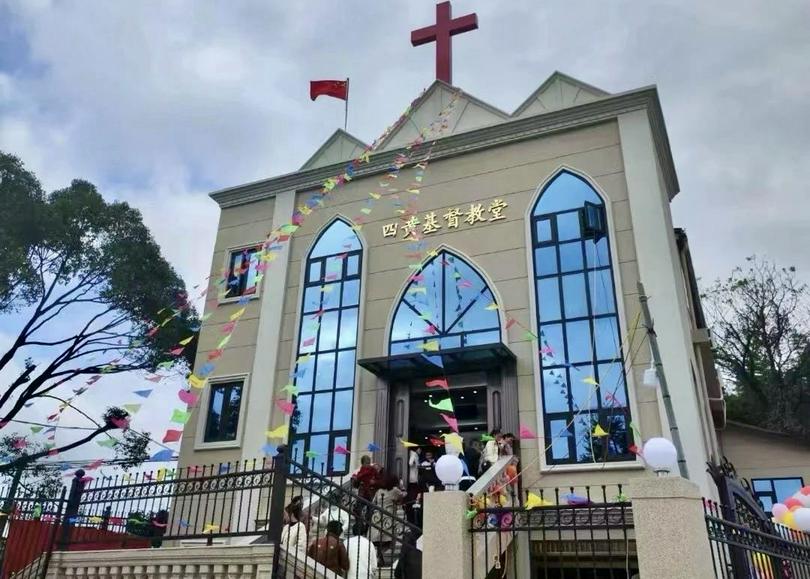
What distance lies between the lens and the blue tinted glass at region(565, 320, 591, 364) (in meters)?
10.7

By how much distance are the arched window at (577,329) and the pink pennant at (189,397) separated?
22.9 feet

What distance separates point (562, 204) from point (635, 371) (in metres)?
3.34

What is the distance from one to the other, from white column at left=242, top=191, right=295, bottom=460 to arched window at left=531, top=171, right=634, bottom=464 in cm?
522

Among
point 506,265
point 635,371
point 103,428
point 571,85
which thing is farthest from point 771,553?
point 103,428

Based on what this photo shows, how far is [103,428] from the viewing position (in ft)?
59.4

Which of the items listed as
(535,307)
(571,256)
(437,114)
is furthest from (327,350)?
(437,114)

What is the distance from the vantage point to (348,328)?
41.9 feet

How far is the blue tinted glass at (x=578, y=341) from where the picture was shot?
420 inches

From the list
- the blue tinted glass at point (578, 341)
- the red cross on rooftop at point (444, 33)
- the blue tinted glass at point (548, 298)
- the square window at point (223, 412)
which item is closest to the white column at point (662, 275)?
the blue tinted glass at point (578, 341)

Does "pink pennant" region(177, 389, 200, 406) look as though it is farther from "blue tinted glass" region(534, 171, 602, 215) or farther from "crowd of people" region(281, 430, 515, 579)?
"blue tinted glass" region(534, 171, 602, 215)

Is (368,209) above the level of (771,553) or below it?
above

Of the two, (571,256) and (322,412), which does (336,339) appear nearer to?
(322,412)

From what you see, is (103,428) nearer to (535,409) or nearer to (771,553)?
(535,409)

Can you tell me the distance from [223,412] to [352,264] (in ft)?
12.7
